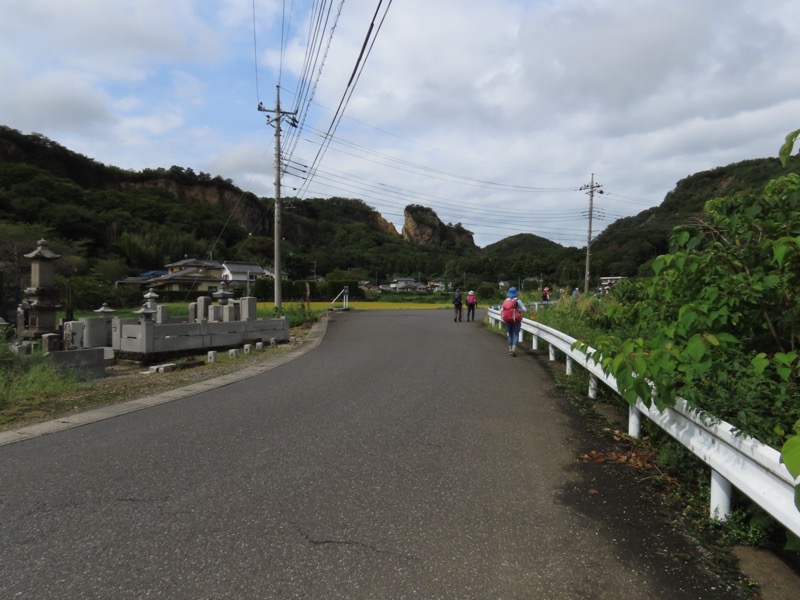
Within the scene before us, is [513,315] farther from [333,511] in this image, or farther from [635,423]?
[333,511]

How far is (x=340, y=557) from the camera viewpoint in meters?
2.73

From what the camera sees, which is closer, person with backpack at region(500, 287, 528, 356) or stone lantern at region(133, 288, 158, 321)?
person with backpack at region(500, 287, 528, 356)

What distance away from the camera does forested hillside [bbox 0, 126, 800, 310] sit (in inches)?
2206

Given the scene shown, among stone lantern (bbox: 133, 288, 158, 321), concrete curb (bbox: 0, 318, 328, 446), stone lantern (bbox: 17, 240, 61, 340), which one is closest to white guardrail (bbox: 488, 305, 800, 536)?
concrete curb (bbox: 0, 318, 328, 446)

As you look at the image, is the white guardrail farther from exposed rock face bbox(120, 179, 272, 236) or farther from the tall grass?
exposed rock face bbox(120, 179, 272, 236)

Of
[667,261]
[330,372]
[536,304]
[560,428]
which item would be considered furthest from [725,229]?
[536,304]

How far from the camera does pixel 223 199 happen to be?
144m

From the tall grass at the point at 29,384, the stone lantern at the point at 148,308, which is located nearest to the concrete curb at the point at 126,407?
the tall grass at the point at 29,384

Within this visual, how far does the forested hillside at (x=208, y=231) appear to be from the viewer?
5603cm

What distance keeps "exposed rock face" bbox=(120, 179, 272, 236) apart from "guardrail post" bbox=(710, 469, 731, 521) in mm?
133538

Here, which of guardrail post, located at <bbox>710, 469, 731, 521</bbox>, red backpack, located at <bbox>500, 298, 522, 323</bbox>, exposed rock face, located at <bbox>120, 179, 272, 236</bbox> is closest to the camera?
guardrail post, located at <bbox>710, 469, 731, 521</bbox>

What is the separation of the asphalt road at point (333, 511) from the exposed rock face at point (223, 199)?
13078cm

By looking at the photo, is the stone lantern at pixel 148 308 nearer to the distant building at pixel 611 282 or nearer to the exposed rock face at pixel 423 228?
the distant building at pixel 611 282

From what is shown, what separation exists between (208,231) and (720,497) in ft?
387
